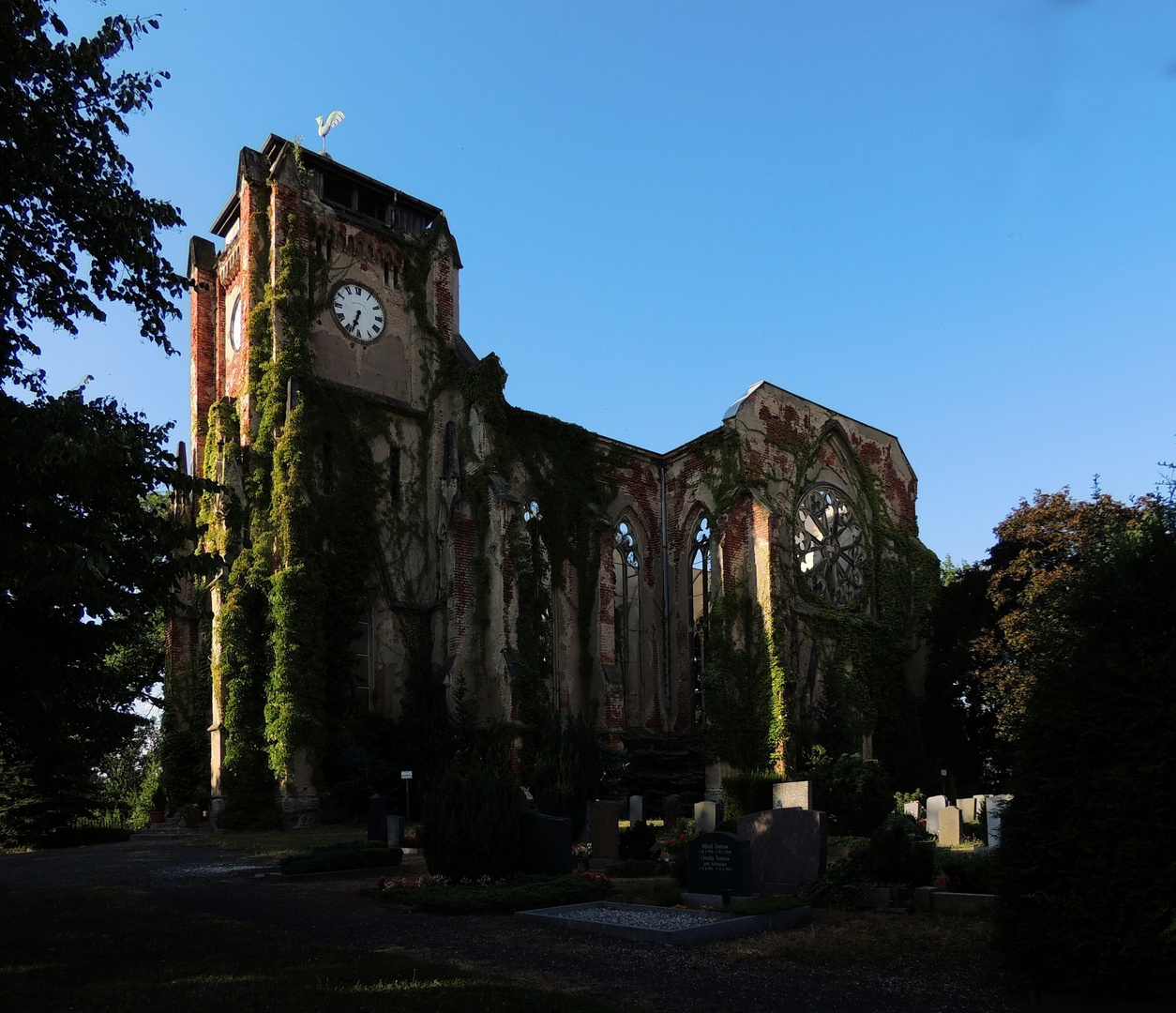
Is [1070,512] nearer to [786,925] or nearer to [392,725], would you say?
[392,725]

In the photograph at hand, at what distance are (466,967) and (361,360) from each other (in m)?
24.4

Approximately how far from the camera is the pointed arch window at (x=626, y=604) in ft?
111

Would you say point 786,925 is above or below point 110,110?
below

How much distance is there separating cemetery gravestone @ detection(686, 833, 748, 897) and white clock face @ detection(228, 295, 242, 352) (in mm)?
23461

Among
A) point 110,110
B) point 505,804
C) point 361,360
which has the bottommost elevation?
point 505,804

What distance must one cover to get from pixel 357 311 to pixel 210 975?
25401 mm

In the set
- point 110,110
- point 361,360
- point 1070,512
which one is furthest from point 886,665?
point 110,110

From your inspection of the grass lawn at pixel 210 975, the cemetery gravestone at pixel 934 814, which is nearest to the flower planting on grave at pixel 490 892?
A: the grass lawn at pixel 210 975

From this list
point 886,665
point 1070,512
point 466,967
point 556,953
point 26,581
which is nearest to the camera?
point 26,581

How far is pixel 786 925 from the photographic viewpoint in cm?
1122

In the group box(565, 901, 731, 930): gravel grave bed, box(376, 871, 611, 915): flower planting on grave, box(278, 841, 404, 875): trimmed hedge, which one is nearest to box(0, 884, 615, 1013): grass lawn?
box(376, 871, 611, 915): flower planting on grave

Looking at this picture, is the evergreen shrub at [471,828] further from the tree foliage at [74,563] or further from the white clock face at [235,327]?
the white clock face at [235,327]

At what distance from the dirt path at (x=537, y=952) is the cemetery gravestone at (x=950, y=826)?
10.8 meters

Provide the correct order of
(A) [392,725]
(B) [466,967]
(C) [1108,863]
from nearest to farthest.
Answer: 1. (C) [1108,863]
2. (B) [466,967]
3. (A) [392,725]
